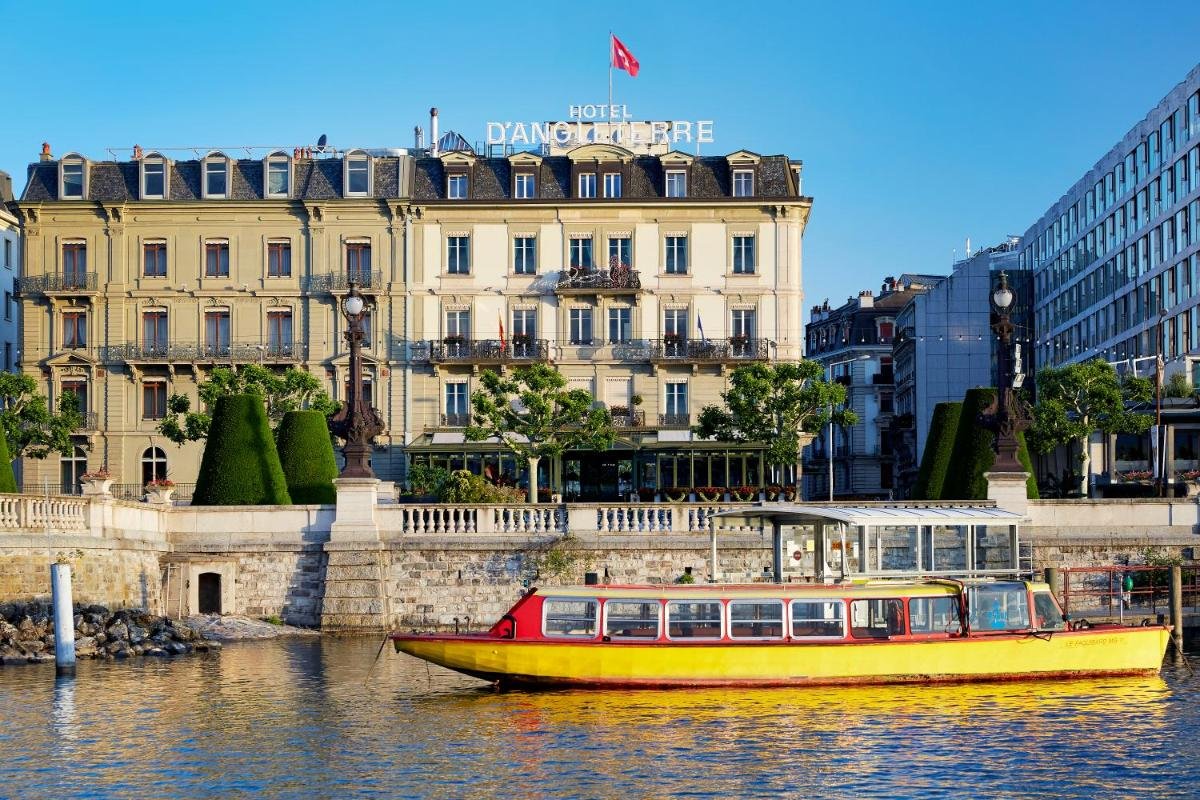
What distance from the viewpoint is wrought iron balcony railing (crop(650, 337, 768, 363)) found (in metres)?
76.1

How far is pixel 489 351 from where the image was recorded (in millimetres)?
76812

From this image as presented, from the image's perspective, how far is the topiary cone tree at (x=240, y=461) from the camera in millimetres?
47906

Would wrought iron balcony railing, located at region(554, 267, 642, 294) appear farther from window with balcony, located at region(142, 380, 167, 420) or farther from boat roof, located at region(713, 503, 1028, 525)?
boat roof, located at region(713, 503, 1028, 525)

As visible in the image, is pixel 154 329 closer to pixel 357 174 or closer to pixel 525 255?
pixel 357 174

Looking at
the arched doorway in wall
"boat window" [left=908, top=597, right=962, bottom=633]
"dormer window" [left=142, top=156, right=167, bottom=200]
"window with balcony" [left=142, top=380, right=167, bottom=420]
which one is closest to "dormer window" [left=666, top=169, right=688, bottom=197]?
"dormer window" [left=142, top=156, right=167, bottom=200]

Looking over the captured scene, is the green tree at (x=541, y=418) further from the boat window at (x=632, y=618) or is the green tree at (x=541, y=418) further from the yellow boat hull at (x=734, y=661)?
the yellow boat hull at (x=734, y=661)

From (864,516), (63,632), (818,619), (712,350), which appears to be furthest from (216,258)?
(818,619)

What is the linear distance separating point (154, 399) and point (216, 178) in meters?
10.4

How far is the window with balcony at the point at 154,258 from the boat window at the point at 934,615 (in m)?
51.9

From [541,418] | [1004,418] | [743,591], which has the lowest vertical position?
[743,591]

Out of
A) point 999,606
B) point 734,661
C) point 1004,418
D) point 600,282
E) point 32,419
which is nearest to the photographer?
point 734,661

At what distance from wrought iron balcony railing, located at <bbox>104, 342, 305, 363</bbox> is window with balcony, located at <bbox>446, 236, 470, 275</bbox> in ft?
24.9

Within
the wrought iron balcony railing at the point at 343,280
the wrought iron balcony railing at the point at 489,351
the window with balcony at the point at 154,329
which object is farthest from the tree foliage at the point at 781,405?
the window with balcony at the point at 154,329

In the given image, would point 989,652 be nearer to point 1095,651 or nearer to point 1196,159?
point 1095,651
